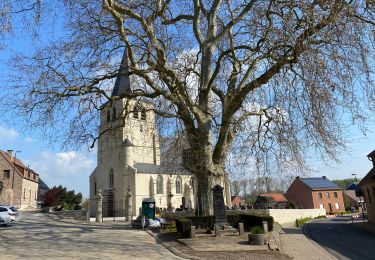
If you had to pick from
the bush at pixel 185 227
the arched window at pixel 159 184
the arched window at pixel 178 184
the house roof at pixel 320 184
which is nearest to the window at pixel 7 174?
the arched window at pixel 159 184

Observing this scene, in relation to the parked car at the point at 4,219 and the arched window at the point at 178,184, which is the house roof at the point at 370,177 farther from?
the parked car at the point at 4,219

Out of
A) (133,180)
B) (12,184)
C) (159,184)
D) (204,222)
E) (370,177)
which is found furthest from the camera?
(159,184)

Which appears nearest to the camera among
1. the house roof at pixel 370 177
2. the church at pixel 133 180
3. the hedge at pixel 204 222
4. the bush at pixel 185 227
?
the bush at pixel 185 227

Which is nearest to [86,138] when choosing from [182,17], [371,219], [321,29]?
[182,17]

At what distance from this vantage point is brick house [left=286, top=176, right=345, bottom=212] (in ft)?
234

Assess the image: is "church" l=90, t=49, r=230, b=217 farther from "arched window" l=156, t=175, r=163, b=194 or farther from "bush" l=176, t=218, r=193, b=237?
"bush" l=176, t=218, r=193, b=237

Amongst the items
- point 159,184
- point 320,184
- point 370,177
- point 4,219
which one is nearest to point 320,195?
point 320,184

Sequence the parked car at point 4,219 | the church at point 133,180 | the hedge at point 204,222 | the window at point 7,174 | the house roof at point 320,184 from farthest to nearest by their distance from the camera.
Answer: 1. the house roof at point 320,184
2. the window at point 7,174
3. the church at point 133,180
4. the parked car at point 4,219
5. the hedge at point 204,222

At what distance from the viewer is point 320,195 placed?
2825 inches

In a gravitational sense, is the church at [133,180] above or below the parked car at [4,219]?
above

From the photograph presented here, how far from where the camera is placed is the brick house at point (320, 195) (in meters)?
71.2

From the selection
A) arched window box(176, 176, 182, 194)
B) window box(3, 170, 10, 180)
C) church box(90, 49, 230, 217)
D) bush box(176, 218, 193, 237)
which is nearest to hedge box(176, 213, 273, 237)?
bush box(176, 218, 193, 237)

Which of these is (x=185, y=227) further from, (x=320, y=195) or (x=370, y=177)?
(x=320, y=195)

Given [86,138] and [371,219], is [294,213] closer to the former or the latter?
[371,219]
